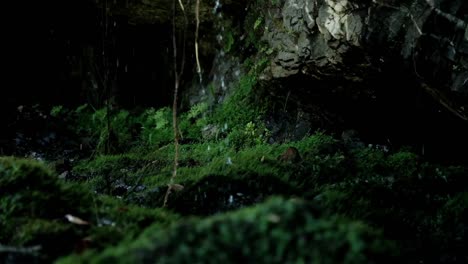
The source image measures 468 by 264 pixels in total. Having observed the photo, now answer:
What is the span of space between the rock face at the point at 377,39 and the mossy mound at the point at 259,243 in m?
3.96

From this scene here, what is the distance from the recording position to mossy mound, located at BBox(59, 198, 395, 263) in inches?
80.7

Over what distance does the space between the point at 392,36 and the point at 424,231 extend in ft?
8.36

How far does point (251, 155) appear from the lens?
6.71 meters

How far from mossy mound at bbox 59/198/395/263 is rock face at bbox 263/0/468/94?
3962 millimetres

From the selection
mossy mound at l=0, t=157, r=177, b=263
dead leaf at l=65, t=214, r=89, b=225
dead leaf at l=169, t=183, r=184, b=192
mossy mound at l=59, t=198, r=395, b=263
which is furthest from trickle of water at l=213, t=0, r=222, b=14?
mossy mound at l=59, t=198, r=395, b=263

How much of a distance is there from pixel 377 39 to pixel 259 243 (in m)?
4.53

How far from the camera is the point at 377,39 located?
584 cm

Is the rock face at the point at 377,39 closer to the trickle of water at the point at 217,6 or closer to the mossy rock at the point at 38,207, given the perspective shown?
the trickle of water at the point at 217,6

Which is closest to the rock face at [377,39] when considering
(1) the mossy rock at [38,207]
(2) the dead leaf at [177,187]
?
(2) the dead leaf at [177,187]

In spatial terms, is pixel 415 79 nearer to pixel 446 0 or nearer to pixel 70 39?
pixel 446 0

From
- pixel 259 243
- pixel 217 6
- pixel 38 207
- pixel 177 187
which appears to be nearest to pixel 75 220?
pixel 38 207

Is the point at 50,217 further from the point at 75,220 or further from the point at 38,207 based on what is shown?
the point at 75,220

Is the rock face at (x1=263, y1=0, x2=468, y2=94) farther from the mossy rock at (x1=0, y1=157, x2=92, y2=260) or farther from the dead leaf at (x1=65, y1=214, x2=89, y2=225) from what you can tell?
the dead leaf at (x1=65, y1=214, x2=89, y2=225)

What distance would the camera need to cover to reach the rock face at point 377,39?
17.3ft
